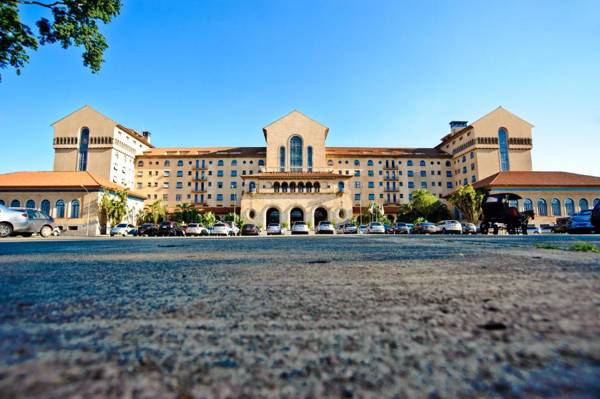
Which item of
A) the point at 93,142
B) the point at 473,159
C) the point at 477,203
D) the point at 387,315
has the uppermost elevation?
the point at 93,142

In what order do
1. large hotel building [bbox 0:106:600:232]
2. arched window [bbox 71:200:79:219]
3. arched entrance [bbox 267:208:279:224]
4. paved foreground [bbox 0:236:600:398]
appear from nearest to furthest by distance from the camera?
paved foreground [bbox 0:236:600:398] < arched window [bbox 71:200:79:219] < large hotel building [bbox 0:106:600:232] < arched entrance [bbox 267:208:279:224]

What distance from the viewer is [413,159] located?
67875mm

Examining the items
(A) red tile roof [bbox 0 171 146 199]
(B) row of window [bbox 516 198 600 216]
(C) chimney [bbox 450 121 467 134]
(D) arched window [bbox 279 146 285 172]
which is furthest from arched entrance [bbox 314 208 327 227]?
(C) chimney [bbox 450 121 467 134]

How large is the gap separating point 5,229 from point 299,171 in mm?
44054

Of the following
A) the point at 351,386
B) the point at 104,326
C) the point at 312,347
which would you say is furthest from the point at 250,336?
the point at 104,326

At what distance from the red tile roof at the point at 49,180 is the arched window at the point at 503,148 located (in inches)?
2668

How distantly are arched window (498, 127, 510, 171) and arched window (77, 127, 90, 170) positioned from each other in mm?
76771

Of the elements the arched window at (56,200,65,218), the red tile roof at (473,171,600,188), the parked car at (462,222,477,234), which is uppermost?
the red tile roof at (473,171,600,188)

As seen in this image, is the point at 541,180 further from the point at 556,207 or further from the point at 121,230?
the point at 121,230

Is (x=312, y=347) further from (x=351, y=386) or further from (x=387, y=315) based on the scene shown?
(x=387, y=315)

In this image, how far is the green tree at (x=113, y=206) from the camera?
45.8 metres

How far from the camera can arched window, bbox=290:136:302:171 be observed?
190 ft

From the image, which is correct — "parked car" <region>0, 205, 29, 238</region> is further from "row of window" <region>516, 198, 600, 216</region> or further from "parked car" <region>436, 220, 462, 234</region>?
"row of window" <region>516, 198, 600, 216</region>

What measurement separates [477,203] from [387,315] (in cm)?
5078
